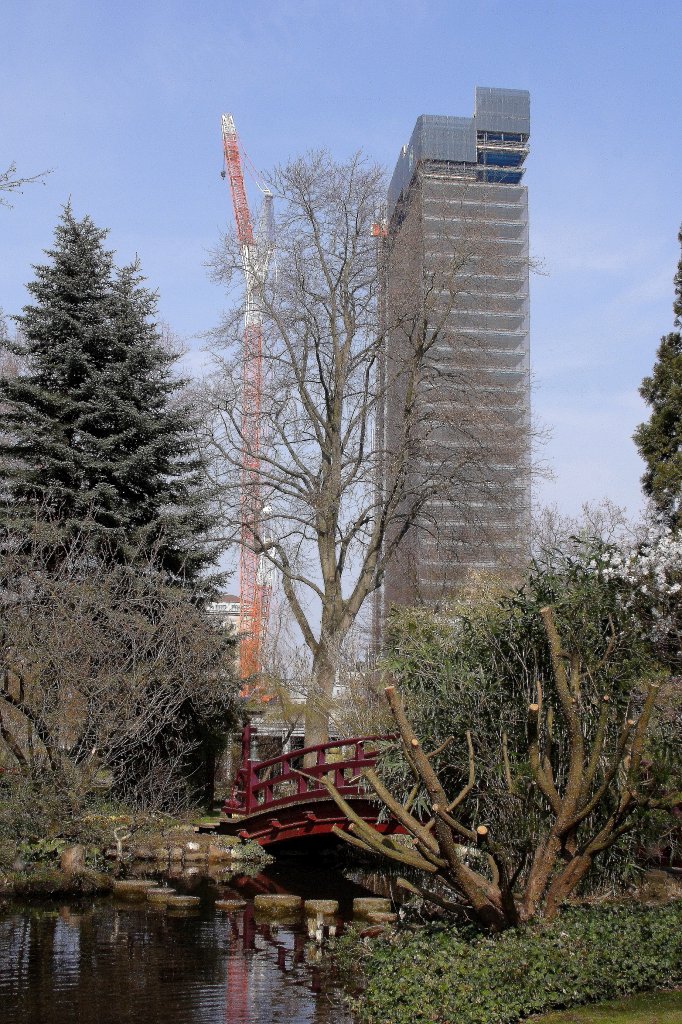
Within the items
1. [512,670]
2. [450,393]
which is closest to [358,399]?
[450,393]

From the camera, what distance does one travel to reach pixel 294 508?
73.9 ft

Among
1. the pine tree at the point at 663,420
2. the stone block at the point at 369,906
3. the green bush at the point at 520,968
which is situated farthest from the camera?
the pine tree at the point at 663,420

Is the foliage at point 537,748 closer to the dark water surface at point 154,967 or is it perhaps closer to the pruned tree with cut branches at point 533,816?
the pruned tree with cut branches at point 533,816

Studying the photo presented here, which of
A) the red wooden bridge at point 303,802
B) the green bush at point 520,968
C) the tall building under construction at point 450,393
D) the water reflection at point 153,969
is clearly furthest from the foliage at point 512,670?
the tall building under construction at point 450,393

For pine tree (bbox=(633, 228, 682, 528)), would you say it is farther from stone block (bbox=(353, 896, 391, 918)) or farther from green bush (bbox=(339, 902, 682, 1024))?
green bush (bbox=(339, 902, 682, 1024))

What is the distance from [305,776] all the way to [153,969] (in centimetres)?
462

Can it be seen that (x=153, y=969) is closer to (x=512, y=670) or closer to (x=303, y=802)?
(x=512, y=670)

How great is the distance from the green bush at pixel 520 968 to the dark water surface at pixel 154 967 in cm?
143

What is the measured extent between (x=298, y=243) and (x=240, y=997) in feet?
53.5

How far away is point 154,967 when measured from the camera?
11266 mm

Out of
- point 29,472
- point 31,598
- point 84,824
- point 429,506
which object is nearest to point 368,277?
point 429,506

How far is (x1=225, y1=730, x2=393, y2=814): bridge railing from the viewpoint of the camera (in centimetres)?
1571

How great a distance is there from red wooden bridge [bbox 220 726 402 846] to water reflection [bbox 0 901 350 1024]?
2459 millimetres

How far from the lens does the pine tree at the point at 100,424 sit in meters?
19.4
